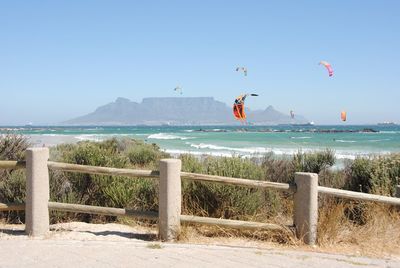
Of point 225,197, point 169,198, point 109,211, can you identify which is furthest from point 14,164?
point 225,197

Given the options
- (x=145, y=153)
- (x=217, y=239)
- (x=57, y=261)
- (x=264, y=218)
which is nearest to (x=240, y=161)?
(x=264, y=218)

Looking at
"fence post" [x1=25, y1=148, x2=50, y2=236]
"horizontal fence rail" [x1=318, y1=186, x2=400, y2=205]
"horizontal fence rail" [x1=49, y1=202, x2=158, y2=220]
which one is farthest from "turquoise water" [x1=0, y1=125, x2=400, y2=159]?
"fence post" [x1=25, y1=148, x2=50, y2=236]

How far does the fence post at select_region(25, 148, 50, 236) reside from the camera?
618cm

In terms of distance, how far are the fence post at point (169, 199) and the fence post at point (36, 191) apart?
62.2 inches

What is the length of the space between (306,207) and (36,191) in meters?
3.57

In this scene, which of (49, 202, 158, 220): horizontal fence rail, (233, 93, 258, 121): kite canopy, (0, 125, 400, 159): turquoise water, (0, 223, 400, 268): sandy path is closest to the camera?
(0, 223, 400, 268): sandy path

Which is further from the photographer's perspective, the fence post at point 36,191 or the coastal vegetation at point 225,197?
the coastal vegetation at point 225,197

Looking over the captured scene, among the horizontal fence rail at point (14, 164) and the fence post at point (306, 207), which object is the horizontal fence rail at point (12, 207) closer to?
the horizontal fence rail at point (14, 164)

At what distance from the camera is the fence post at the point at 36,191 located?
6.18 m

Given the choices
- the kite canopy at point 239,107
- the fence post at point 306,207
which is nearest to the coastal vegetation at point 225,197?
the fence post at point 306,207

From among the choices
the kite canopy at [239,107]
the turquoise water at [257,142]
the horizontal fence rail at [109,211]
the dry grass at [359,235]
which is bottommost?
the turquoise water at [257,142]

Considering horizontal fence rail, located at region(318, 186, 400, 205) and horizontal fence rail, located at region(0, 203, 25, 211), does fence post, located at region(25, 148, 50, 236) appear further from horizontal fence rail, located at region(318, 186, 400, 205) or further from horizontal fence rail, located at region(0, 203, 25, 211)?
horizontal fence rail, located at region(318, 186, 400, 205)

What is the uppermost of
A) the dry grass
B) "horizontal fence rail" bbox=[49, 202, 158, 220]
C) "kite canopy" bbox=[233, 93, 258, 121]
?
"kite canopy" bbox=[233, 93, 258, 121]

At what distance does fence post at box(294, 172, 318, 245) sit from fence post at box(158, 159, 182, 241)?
1.59 meters
